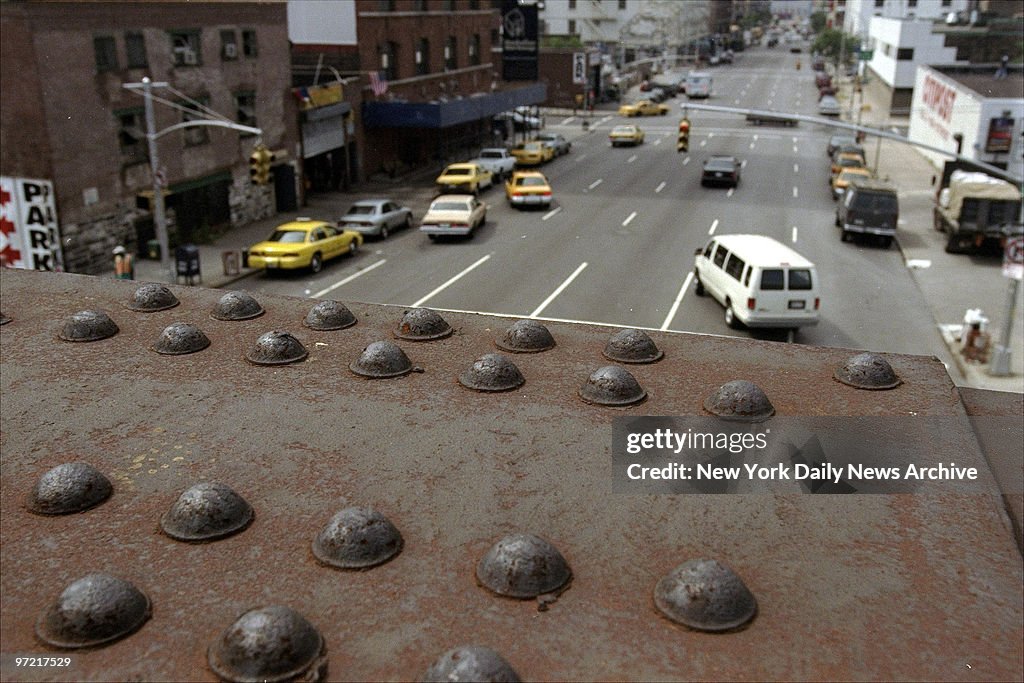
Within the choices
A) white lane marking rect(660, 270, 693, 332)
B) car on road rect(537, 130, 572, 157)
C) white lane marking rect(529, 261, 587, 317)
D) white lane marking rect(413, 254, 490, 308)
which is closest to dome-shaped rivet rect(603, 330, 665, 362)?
white lane marking rect(660, 270, 693, 332)

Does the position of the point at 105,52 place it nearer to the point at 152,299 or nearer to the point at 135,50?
the point at 135,50

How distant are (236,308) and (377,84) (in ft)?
139

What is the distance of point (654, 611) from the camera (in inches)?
Result: 196

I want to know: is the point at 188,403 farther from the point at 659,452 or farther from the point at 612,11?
the point at 612,11

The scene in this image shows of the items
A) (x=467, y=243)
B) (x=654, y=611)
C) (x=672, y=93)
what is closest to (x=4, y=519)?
(x=654, y=611)

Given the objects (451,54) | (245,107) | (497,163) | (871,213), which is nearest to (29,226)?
(245,107)

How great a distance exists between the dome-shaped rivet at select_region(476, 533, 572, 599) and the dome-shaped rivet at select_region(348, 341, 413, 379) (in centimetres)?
312

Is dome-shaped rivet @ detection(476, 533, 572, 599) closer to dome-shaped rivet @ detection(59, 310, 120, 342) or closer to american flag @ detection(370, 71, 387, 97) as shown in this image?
dome-shaped rivet @ detection(59, 310, 120, 342)

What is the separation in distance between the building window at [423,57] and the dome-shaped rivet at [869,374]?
5081cm

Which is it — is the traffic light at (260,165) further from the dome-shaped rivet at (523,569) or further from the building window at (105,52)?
the dome-shaped rivet at (523,569)

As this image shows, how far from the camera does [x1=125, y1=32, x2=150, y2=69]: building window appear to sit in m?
32.2

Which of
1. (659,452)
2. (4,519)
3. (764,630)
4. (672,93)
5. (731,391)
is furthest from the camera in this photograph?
(672,93)

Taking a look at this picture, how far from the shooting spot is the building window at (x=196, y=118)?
35.7m

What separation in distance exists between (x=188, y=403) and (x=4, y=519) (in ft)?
6.28
